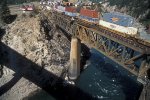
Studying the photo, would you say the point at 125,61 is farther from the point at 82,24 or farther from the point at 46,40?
the point at 46,40

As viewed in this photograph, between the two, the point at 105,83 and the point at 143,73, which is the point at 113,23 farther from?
the point at 143,73

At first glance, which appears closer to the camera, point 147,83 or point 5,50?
point 147,83

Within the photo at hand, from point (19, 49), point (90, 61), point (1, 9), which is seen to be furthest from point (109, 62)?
point (1, 9)

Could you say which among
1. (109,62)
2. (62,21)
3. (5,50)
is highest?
(62,21)

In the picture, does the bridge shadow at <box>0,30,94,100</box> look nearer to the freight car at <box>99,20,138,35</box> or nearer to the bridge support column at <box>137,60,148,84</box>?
the freight car at <box>99,20,138,35</box>

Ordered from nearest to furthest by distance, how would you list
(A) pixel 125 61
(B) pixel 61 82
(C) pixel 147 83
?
1. (C) pixel 147 83
2. (A) pixel 125 61
3. (B) pixel 61 82

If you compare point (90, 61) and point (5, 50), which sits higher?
point (5, 50)
